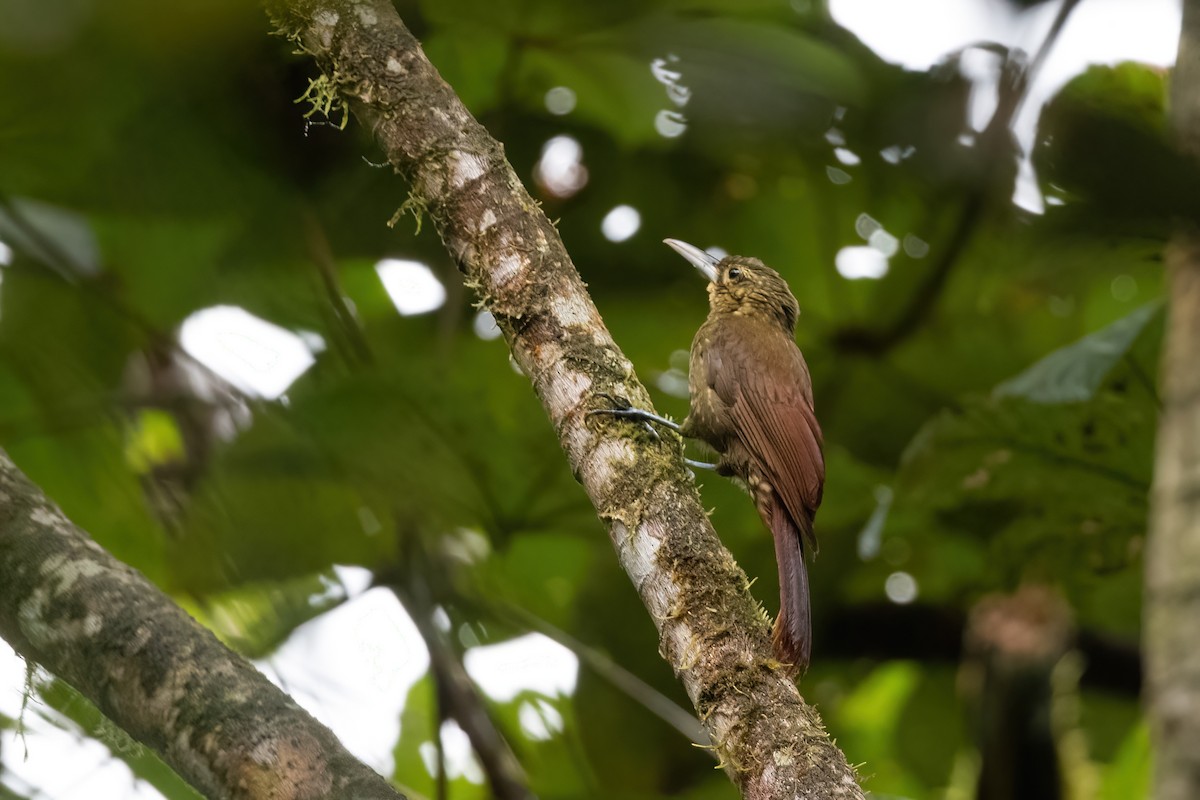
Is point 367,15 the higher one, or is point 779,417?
A: point 779,417

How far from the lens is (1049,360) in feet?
8.85

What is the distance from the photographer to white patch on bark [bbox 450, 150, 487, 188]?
7.00ft

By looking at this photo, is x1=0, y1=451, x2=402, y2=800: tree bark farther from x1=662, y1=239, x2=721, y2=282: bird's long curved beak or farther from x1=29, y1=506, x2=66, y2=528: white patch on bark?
x1=662, y1=239, x2=721, y2=282: bird's long curved beak

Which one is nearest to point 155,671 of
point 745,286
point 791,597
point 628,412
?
point 628,412

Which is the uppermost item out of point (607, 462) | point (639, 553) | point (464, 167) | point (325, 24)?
point (325, 24)

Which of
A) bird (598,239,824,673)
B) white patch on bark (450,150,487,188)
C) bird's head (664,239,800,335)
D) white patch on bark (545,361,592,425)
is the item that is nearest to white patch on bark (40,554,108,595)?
white patch on bark (545,361,592,425)

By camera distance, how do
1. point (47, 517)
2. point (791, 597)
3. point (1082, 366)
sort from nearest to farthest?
point (47, 517)
point (791, 597)
point (1082, 366)

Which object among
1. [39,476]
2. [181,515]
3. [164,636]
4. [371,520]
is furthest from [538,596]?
[164,636]

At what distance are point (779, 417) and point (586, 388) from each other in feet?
2.66

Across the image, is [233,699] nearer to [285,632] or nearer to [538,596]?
[285,632]

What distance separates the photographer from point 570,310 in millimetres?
2094

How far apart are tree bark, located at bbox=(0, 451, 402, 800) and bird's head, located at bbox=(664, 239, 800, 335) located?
176 cm

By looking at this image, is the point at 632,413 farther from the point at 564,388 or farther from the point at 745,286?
the point at 745,286

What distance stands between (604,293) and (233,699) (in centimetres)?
178
